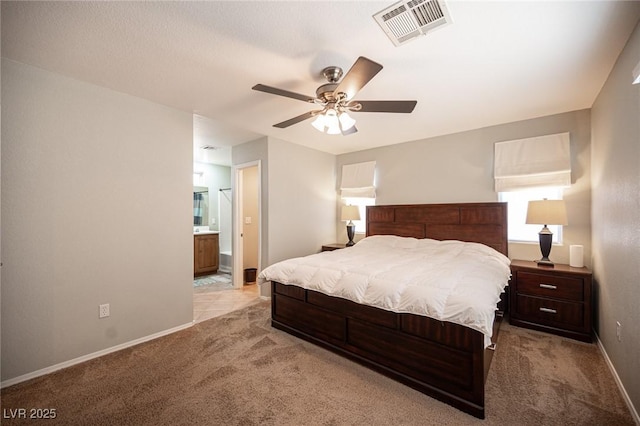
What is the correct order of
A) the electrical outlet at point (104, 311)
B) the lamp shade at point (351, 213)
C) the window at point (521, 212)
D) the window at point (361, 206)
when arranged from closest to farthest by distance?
1. the electrical outlet at point (104, 311)
2. the window at point (521, 212)
3. the lamp shade at point (351, 213)
4. the window at point (361, 206)

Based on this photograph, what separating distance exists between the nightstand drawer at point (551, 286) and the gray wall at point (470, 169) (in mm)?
589

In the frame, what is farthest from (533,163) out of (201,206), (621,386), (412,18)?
(201,206)

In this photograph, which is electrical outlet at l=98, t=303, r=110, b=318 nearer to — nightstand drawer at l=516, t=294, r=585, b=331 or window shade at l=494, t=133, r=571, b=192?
nightstand drawer at l=516, t=294, r=585, b=331

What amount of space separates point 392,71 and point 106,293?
3295mm

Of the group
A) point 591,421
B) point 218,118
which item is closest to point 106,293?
point 218,118

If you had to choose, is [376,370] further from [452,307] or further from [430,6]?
[430,6]

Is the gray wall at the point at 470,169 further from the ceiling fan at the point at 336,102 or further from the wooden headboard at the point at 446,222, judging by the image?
the ceiling fan at the point at 336,102

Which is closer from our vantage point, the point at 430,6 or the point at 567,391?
the point at 430,6

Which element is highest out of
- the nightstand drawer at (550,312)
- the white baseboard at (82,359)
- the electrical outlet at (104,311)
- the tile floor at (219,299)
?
the electrical outlet at (104,311)

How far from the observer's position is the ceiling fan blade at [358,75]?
1.69 meters

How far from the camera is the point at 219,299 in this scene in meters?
4.17

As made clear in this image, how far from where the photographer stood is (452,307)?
180 centimetres

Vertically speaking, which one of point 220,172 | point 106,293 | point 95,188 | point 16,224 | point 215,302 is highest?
point 220,172

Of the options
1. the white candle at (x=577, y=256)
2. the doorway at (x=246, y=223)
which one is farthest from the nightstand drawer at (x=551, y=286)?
the doorway at (x=246, y=223)
